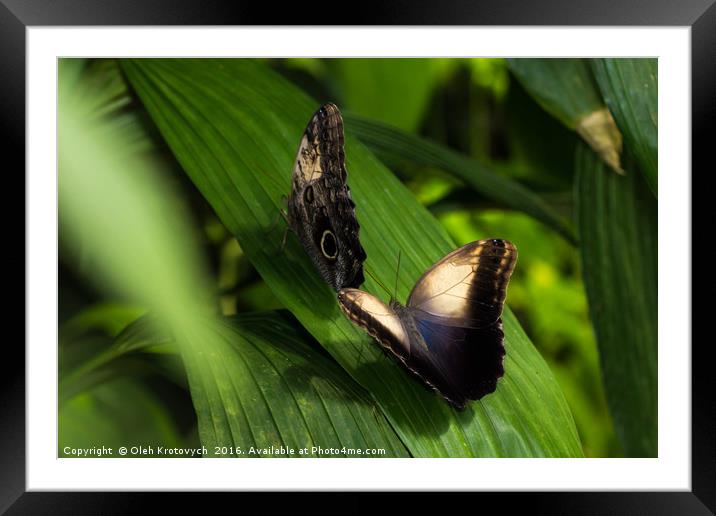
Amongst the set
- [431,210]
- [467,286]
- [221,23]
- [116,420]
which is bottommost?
[116,420]

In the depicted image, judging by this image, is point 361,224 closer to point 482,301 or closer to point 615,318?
point 482,301

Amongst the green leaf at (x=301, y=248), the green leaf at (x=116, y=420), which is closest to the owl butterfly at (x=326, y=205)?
the green leaf at (x=301, y=248)

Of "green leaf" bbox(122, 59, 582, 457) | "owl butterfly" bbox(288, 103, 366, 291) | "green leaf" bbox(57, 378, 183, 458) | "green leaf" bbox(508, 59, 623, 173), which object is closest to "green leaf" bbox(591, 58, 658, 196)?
"green leaf" bbox(508, 59, 623, 173)

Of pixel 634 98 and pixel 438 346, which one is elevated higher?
pixel 634 98

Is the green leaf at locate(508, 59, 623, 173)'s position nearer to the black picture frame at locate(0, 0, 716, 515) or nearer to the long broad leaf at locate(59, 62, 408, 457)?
the black picture frame at locate(0, 0, 716, 515)

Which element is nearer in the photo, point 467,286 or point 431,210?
point 467,286

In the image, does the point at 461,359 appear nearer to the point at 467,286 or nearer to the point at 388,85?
the point at 467,286

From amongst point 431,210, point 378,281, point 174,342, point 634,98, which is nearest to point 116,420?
point 174,342

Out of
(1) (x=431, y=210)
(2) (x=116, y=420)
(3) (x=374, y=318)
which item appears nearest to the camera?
(3) (x=374, y=318)
